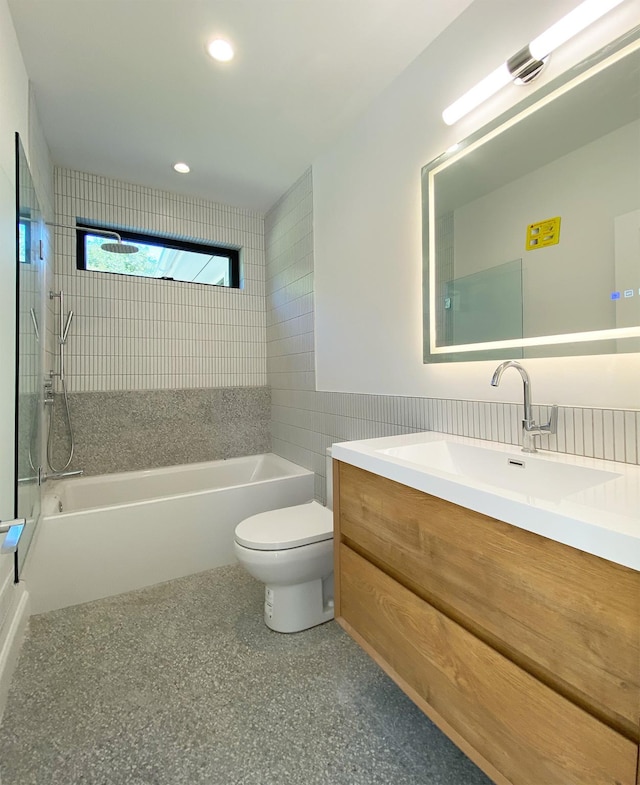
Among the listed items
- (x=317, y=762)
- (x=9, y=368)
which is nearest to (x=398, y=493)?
(x=317, y=762)

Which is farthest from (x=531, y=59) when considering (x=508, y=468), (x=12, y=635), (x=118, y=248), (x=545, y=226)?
(x=12, y=635)

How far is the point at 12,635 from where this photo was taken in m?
1.50

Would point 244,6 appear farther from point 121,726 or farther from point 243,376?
point 121,726

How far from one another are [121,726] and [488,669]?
117 centimetres

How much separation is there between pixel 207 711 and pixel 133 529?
1.09 meters

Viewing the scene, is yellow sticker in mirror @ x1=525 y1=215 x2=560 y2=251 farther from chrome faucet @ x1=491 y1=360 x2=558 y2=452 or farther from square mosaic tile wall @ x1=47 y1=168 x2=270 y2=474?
square mosaic tile wall @ x1=47 y1=168 x2=270 y2=474

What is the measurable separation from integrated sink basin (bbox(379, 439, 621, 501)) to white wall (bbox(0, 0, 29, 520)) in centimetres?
126

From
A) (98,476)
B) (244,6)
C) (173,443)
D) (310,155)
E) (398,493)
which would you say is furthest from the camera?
(173,443)

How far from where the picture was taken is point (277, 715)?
1.23 metres

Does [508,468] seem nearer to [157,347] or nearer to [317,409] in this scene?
[317,409]

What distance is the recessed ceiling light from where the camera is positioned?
1600 millimetres

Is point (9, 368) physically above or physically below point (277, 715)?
above

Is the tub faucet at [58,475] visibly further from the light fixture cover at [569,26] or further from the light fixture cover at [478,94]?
the light fixture cover at [569,26]

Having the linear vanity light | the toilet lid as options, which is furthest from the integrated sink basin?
the linear vanity light
